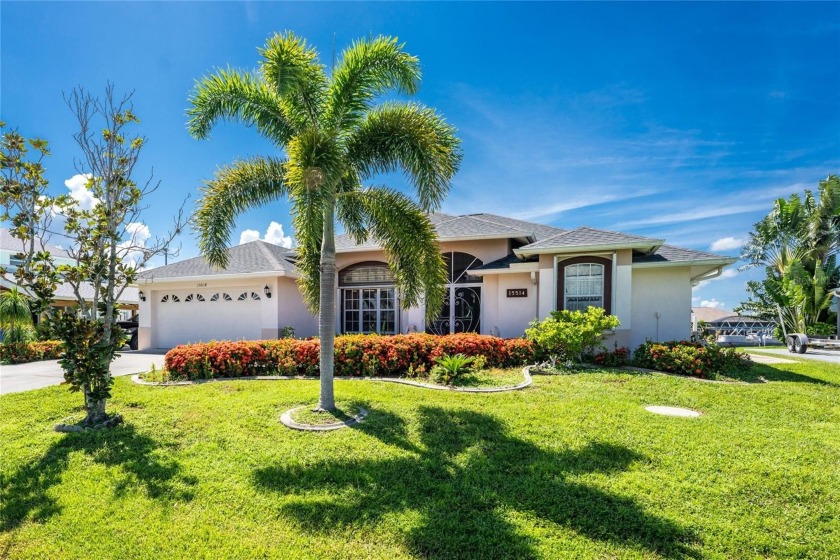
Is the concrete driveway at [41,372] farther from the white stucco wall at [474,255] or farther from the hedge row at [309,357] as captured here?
the white stucco wall at [474,255]

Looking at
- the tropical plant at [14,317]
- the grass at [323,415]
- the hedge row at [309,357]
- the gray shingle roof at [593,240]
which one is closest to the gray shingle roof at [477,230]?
the gray shingle roof at [593,240]

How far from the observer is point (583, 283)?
42.1 feet

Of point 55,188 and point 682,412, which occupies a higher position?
point 55,188

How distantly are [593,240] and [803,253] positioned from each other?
67.6 feet

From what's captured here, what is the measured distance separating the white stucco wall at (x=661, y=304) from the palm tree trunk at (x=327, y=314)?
10.5 metres

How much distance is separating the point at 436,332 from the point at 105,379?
1087cm

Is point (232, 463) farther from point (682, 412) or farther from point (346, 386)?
point (682, 412)

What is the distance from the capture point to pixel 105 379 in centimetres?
667

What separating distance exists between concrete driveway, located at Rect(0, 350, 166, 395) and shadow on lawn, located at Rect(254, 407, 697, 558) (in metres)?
9.65

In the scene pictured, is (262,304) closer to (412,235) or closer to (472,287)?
(472,287)

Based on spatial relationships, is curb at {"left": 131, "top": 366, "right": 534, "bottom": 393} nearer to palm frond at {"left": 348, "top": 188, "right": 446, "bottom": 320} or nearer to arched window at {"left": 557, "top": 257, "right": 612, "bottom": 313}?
palm frond at {"left": 348, "top": 188, "right": 446, "bottom": 320}

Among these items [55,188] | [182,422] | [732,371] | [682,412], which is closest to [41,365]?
[55,188]

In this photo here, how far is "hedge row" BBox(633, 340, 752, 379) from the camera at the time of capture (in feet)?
33.6

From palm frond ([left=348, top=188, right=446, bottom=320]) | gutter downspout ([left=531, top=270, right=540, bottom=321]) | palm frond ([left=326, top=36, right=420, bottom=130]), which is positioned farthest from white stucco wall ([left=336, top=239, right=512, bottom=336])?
palm frond ([left=326, top=36, right=420, bottom=130])
